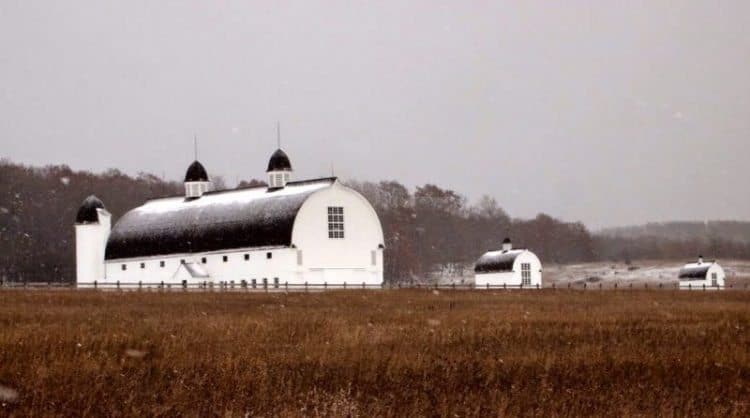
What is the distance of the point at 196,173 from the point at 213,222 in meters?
9.39

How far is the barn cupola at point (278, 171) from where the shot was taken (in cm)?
7588

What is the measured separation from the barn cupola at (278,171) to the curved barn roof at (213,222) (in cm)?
114

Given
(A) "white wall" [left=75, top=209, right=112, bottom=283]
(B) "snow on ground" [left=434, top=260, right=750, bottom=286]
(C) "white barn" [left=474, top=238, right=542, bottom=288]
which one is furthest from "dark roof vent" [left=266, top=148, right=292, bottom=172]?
(B) "snow on ground" [left=434, top=260, right=750, bottom=286]

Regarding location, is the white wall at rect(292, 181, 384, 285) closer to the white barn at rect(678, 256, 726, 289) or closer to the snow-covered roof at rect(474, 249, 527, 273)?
the snow-covered roof at rect(474, 249, 527, 273)

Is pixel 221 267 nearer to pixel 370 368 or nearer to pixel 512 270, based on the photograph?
pixel 512 270

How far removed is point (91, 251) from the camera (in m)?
81.5

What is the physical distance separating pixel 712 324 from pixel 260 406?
18.5 metres

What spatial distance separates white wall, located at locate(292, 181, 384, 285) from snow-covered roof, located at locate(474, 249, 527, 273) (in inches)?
880

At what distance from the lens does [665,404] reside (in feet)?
50.1

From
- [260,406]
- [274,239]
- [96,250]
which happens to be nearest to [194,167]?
[96,250]

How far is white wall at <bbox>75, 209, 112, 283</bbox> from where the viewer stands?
266ft

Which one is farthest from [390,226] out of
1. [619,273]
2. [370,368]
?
[370,368]

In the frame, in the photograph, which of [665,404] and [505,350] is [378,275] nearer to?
[505,350]

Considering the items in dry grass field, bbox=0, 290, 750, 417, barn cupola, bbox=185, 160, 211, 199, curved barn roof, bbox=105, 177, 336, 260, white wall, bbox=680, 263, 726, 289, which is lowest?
dry grass field, bbox=0, 290, 750, 417
